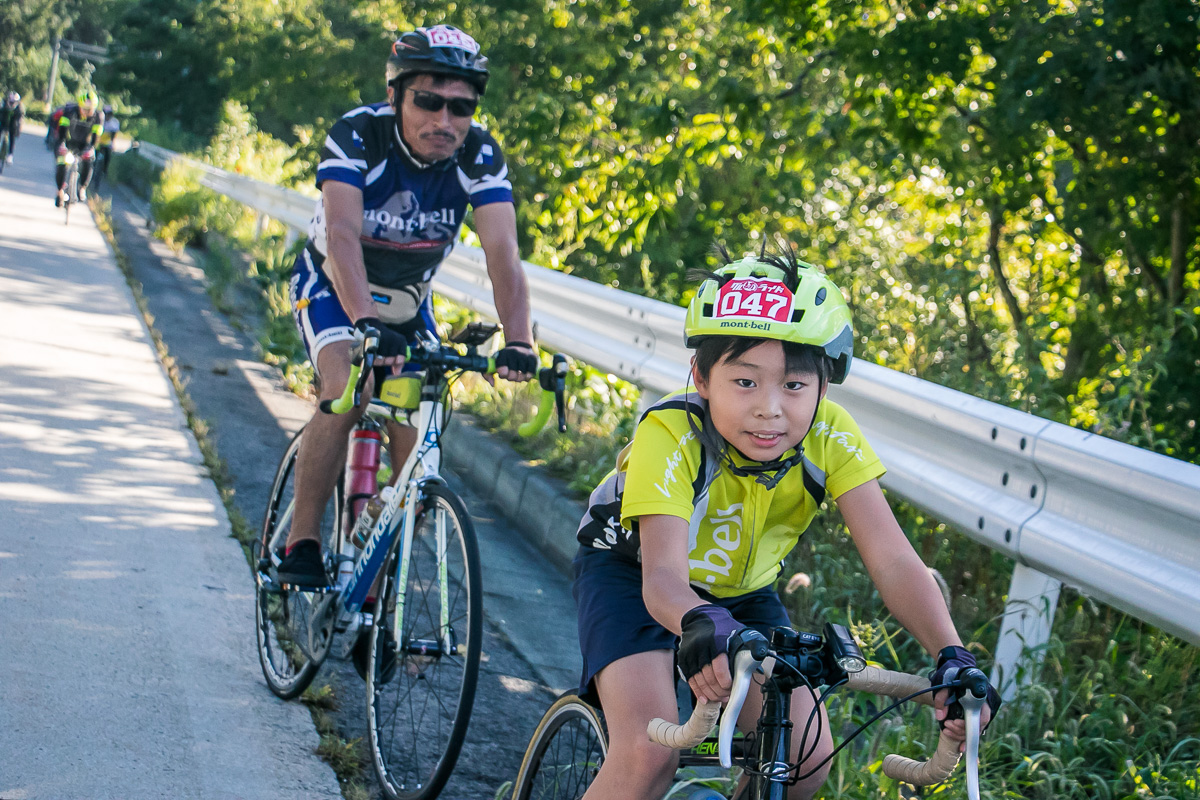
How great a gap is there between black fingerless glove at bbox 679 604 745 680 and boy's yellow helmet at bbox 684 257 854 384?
0.64 metres

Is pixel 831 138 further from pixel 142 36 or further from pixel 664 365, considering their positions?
pixel 142 36

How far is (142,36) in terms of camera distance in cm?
4241

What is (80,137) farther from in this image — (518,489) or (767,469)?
(767,469)

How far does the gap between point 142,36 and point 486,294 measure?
39.1m

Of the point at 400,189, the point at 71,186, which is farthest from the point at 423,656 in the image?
the point at 71,186

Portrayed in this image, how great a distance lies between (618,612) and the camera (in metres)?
2.63

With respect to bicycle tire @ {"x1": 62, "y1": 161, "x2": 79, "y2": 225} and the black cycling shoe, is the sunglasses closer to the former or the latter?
the black cycling shoe

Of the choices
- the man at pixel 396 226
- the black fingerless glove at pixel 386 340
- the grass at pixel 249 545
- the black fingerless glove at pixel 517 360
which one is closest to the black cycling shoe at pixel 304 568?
the man at pixel 396 226

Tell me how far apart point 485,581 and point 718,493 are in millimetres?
3042

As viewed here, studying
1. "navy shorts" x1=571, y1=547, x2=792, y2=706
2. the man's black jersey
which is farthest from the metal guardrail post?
the man's black jersey

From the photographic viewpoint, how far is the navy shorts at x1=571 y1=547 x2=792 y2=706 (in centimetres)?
257

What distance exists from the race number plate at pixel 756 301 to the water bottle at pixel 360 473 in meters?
2.16

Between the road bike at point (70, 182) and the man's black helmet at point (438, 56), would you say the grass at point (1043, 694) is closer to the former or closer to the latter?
the man's black helmet at point (438, 56)

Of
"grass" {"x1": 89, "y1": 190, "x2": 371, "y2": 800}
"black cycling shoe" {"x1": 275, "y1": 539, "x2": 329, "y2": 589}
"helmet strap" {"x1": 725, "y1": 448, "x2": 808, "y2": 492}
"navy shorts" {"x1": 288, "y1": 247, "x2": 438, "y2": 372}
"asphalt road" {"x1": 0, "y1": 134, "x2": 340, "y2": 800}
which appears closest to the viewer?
"helmet strap" {"x1": 725, "y1": 448, "x2": 808, "y2": 492}
